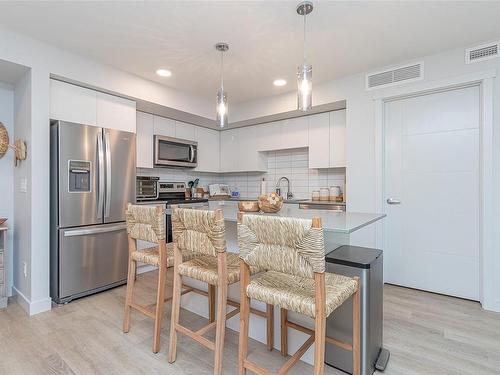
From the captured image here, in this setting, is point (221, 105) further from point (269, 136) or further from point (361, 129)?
point (269, 136)

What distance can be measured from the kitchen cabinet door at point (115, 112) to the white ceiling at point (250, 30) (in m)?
0.37

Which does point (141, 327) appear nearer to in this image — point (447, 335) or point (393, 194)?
point (447, 335)

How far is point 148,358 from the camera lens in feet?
5.98

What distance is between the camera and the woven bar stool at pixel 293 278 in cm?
117

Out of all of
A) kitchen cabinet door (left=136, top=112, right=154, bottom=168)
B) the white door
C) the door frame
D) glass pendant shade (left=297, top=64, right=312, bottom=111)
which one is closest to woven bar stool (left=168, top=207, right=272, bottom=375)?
glass pendant shade (left=297, top=64, right=312, bottom=111)

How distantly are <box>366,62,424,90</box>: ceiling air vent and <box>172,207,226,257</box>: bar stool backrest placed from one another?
8.47 feet

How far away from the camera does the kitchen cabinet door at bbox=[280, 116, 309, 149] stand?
397 cm

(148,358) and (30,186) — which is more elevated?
(30,186)

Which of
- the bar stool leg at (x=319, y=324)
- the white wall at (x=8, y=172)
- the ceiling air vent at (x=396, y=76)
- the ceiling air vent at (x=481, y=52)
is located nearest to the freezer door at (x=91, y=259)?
the white wall at (x=8, y=172)

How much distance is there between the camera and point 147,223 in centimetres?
197

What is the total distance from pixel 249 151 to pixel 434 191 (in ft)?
8.59

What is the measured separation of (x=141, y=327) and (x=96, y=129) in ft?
6.42

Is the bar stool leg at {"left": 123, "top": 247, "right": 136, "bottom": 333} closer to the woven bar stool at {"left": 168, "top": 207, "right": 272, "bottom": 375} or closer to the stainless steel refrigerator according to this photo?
the woven bar stool at {"left": 168, "top": 207, "right": 272, "bottom": 375}

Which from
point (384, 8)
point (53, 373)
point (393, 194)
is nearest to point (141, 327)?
point (53, 373)
